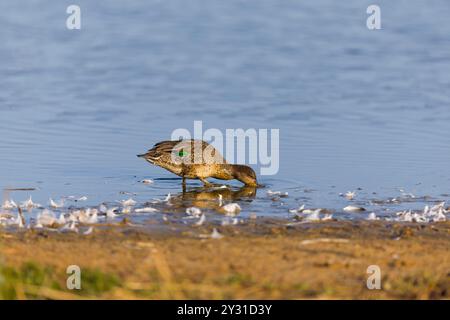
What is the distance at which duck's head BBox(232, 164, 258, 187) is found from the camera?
1241 cm

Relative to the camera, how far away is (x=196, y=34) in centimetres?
2117

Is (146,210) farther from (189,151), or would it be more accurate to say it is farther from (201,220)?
(189,151)

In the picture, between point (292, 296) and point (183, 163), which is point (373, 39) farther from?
point (292, 296)

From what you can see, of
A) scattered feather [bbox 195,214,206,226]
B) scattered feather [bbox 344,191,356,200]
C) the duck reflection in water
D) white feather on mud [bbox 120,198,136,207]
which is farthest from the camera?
scattered feather [bbox 344,191,356,200]

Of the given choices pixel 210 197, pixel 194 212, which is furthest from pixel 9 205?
pixel 210 197

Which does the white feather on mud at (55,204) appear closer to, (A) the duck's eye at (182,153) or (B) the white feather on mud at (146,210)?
(B) the white feather on mud at (146,210)

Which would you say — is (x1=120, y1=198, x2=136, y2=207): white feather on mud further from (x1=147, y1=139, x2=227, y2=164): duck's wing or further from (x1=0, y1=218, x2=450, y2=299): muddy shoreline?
(x1=147, y1=139, x2=227, y2=164): duck's wing

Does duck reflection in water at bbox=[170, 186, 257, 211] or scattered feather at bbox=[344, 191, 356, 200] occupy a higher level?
scattered feather at bbox=[344, 191, 356, 200]

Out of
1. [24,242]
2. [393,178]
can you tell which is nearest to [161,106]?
[393,178]

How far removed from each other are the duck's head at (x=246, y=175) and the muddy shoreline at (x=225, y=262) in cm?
351

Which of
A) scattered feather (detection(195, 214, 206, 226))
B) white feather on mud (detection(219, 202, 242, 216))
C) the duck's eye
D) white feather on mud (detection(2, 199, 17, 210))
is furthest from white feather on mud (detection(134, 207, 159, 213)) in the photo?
the duck's eye

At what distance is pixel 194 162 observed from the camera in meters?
12.6

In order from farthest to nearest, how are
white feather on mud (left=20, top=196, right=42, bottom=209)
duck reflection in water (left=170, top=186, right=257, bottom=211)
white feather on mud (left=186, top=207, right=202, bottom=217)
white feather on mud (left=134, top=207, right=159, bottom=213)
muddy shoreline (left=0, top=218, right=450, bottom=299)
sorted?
duck reflection in water (left=170, top=186, right=257, bottom=211) → white feather on mud (left=20, top=196, right=42, bottom=209) → white feather on mud (left=134, top=207, right=159, bottom=213) → white feather on mud (left=186, top=207, right=202, bottom=217) → muddy shoreline (left=0, top=218, right=450, bottom=299)

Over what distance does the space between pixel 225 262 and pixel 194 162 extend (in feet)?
17.6
